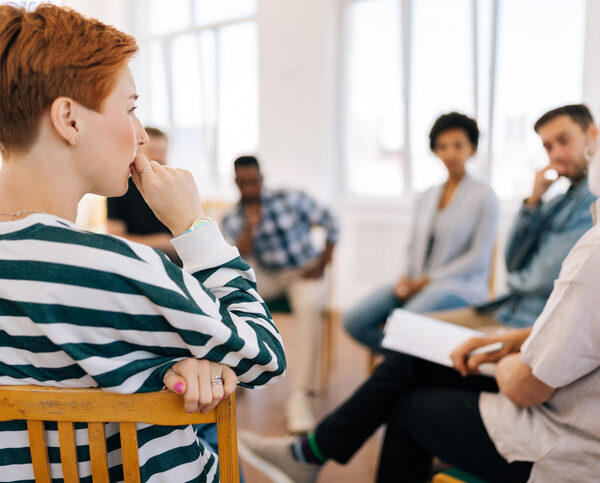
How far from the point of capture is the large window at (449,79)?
11.0ft

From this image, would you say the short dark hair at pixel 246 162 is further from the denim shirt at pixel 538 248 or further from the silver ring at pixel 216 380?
the silver ring at pixel 216 380

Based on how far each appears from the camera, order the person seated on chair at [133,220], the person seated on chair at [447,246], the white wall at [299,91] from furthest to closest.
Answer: the white wall at [299,91], the person seated on chair at [133,220], the person seated on chair at [447,246]

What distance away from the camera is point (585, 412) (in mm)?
994

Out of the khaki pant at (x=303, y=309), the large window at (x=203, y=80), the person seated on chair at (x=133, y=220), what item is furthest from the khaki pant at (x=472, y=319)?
the large window at (x=203, y=80)

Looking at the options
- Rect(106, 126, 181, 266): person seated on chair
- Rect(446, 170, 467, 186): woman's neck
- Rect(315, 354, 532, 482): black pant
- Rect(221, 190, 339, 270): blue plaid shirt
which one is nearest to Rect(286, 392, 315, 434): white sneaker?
Rect(221, 190, 339, 270): blue plaid shirt

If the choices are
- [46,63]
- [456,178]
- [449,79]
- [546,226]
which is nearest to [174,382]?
[46,63]

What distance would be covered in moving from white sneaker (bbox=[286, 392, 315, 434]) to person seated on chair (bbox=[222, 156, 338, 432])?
0.71 feet

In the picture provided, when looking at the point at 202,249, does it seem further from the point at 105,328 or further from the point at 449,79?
the point at 449,79

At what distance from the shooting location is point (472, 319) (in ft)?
6.50

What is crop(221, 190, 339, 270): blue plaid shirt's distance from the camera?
9.50ft

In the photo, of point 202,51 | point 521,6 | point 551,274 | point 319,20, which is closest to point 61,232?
point 551,274

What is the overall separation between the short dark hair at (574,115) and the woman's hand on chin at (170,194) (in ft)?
3.49

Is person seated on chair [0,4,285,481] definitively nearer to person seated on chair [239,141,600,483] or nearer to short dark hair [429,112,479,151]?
person seated on chair [239,141,600,483]

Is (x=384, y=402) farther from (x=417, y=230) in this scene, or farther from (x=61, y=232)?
(x=417, y=230)
